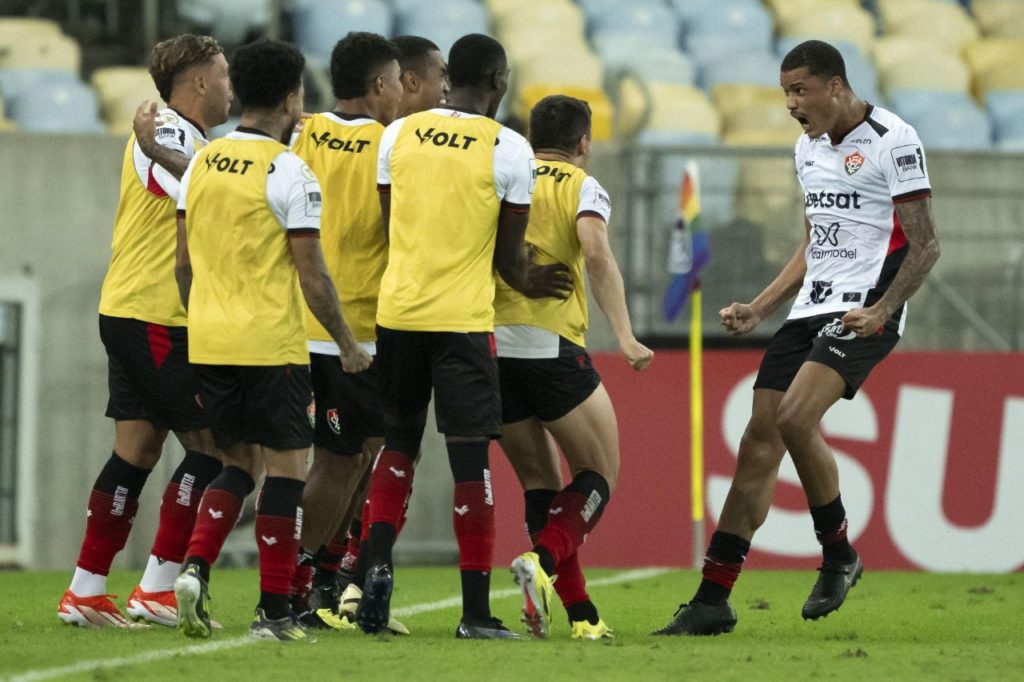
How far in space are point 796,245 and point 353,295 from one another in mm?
5455

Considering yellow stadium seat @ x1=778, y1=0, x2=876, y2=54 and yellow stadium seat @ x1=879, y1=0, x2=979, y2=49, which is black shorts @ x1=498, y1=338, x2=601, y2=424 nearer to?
yellow stadium seat @ x1=778, y1=0, x2=876, y2=54

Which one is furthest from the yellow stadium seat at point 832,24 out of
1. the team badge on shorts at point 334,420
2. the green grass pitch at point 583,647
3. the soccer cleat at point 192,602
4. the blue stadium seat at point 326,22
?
the soccer cleat at point 192,602

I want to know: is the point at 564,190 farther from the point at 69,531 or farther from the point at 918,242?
the point at 69,531

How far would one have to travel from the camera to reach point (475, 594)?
225 inches

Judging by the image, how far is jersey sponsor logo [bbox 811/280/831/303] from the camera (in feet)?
21.0

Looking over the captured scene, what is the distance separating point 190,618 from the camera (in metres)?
5.52

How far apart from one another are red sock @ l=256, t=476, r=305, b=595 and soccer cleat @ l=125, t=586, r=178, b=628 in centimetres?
85

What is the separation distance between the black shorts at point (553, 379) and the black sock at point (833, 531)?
106cm

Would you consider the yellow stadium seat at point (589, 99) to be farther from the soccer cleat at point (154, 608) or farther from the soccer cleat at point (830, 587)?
the soccer cleat at point (154, 608)

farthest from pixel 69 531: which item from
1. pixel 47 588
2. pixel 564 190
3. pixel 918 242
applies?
pixel 918 242

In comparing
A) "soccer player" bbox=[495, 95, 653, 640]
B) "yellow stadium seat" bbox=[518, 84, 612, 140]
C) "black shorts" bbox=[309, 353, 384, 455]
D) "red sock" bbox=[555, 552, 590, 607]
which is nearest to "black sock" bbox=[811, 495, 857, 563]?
"soccer player" bbox=[495, 95, 653, 640]

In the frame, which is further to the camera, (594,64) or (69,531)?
(594,64)

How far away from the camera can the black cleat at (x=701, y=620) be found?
6.30 meters

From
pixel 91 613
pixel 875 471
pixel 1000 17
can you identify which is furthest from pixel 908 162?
pixel 1000 17
